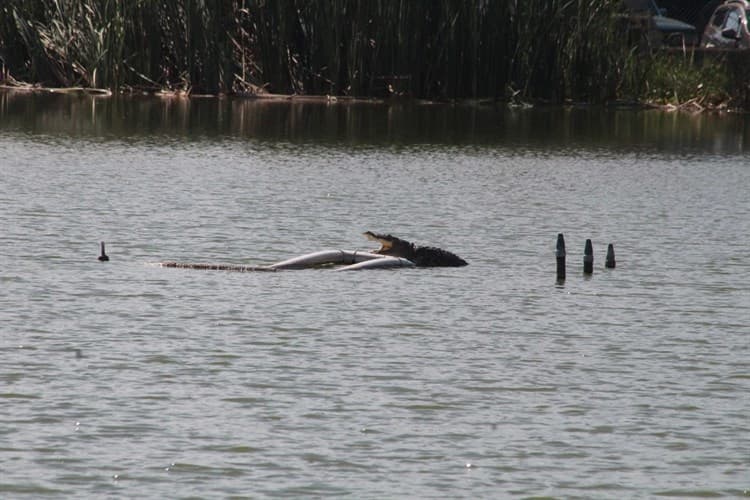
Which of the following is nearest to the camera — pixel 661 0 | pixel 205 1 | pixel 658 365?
pixel 658 365

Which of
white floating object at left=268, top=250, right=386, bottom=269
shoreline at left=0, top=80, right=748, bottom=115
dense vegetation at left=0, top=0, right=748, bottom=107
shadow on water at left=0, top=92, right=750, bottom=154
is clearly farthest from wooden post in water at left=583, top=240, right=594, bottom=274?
shoreline at left=0, top=80, right=748, bottom=115

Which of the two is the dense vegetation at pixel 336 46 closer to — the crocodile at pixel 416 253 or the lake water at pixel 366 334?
the lake water at pixel 366 334

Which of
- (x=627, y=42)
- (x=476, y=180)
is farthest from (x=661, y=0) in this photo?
(x=476, y=180)

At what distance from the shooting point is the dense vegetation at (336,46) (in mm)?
35531

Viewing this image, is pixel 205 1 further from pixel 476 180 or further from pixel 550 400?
pixel 550 400

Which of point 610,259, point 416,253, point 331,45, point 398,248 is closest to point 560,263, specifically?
point 610,259

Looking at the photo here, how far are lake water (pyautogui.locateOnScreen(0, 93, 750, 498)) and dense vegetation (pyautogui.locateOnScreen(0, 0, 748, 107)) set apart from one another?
1021 centimetres

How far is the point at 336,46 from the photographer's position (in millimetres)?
35531

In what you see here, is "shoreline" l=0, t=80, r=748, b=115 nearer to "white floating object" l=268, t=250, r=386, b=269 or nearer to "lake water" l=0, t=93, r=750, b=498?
"lake water" l=0, t=93, r=750, b=498

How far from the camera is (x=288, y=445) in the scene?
31.3 ft

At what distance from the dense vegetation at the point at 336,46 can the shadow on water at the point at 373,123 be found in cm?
70

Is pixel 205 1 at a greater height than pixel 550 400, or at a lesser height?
greater

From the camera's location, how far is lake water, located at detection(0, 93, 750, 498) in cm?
924

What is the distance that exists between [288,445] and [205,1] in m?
26.8
